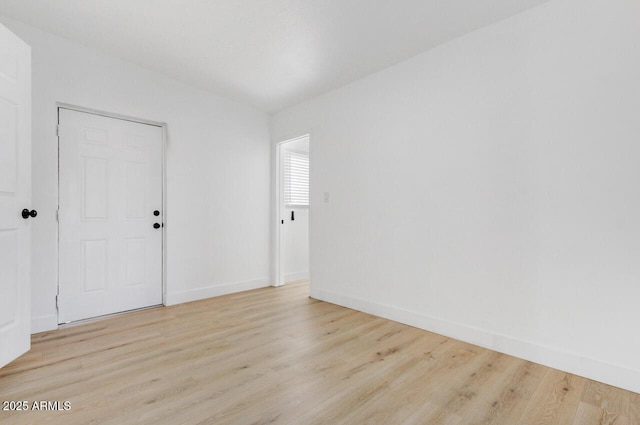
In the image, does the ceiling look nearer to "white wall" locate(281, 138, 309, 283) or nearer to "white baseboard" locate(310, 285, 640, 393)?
"white wall" locate(281, 138, 309, 283)

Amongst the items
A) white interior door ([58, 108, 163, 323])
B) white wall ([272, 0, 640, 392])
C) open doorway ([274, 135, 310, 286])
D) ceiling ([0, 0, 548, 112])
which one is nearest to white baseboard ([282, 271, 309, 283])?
open doorway ([274, 135, 310, 286])

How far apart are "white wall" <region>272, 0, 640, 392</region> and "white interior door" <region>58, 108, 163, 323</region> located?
2348 millimetres

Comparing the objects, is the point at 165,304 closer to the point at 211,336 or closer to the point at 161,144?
the point at 211,336

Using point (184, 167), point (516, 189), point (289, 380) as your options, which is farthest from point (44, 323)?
point (516, 189)

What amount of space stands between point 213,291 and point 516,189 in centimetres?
350

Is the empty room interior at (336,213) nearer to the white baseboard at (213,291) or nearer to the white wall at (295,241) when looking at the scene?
the white baseboard at (213,291)

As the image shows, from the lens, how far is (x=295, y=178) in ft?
17.0

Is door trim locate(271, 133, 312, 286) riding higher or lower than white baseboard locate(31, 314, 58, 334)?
higher

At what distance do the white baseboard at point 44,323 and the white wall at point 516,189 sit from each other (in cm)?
290

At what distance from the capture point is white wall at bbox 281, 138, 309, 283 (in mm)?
4868

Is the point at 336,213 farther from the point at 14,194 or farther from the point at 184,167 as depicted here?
the point at 14,194

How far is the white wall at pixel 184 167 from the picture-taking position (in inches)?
108

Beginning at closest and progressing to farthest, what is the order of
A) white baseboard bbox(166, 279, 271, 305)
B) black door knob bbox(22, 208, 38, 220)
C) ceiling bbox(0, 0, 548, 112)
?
black door knob bbox(22, 208, 38, 220) < ceiling bbox(0, 0, 548, 112) < white baseboard bbox(166, 279, 271, 305)

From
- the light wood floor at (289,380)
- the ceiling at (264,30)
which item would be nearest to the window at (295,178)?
the ceiling at (264,30)
